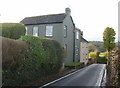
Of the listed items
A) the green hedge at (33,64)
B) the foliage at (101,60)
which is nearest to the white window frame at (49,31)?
the green hedge at (33,64)

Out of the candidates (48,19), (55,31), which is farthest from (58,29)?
(48,19)

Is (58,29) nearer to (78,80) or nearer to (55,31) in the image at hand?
(55,31)

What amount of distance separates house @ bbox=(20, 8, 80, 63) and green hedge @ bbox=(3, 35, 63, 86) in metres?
8.84

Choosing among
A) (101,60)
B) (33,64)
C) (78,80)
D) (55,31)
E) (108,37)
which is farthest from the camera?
(101,60)

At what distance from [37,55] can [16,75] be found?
3.05 metres

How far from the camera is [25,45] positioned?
428 inches

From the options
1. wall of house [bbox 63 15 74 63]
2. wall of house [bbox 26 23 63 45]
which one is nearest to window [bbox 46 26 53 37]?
wall of house [bbox 26 23 63 45]

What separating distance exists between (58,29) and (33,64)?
46.8 feet

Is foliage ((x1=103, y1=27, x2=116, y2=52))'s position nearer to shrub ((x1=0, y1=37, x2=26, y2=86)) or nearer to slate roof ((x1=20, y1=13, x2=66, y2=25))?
slate roof ((x1=20, y1=13, x2=66, y2=25))

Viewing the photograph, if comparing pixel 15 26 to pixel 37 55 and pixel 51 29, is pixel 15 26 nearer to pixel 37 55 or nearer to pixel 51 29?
pixel 37 55

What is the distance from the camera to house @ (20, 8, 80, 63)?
25.0 m

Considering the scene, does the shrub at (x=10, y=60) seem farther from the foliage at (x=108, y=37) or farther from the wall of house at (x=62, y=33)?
the foliage at (x=108, y=37)

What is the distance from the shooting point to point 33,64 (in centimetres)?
1141

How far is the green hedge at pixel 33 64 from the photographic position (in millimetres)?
9227
